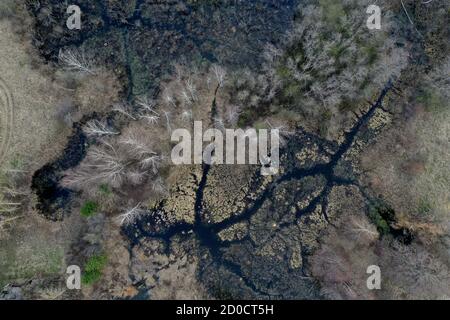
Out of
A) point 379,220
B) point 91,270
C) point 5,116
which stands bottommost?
point 91,270

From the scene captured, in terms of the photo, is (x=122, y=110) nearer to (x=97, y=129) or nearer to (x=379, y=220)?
(x=97, y=129)

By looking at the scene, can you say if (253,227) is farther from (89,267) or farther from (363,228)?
(89,267)

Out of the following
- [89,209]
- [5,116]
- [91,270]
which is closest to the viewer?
[91,270]

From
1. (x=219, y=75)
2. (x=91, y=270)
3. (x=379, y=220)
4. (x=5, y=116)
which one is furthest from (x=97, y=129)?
(x=379, y=220)

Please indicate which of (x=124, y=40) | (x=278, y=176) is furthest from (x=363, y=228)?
(x=124, y=40)

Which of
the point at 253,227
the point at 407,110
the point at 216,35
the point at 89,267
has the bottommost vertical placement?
the point at 89,267

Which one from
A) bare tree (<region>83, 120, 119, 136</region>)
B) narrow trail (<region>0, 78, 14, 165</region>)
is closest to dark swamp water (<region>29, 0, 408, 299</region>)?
bare tree (<region>83, 120, 119, 136</region>)

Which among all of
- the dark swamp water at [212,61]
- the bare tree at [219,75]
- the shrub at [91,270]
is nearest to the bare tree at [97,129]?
the dark swamp water at [212,61]

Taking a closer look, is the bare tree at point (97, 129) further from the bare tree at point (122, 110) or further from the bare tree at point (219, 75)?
the bare tree at point (219, 75)

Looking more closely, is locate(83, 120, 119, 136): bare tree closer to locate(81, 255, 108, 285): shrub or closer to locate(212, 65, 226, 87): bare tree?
locate(212, 65, 226, 87): bare tree
